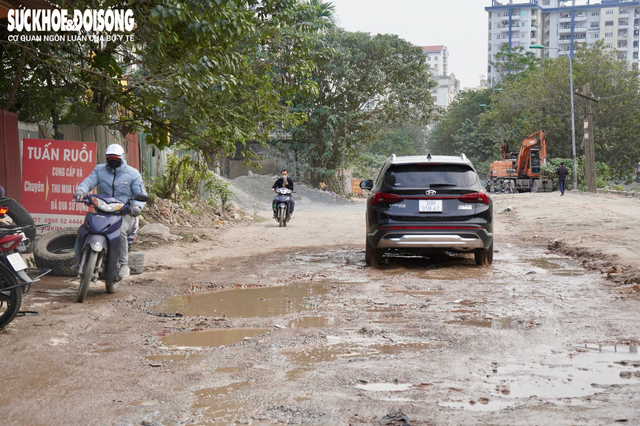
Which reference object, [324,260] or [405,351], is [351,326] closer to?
[405,351]

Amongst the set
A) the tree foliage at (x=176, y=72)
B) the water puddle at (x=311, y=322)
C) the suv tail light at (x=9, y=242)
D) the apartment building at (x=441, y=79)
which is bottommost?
the water puddle at (x=311, y=322)

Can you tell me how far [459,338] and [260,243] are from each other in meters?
9.51

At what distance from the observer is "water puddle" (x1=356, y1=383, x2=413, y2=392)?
14.2 feet

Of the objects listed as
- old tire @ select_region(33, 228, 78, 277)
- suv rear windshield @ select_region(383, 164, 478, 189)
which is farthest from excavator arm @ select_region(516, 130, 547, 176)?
old tire @ select_region(33, 228, 78, 277)

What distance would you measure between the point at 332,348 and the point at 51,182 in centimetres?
673

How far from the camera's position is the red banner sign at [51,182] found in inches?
408

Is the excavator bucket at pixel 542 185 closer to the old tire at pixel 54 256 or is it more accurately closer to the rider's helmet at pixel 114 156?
the old tire at pixel 54 256

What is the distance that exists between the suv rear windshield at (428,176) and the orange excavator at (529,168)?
34.3 metres

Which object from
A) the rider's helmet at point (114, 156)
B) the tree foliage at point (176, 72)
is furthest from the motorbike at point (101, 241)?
the tree foliage at point (176, 72)

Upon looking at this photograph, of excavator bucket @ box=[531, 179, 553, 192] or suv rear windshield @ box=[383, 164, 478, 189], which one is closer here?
suv rear windshield @ box=[383, 164, 478, 189]

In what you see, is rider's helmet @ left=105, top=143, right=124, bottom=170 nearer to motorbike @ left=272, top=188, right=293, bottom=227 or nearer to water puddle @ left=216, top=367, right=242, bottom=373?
water puddle @ left=216, top=367, right=242, bottom=373

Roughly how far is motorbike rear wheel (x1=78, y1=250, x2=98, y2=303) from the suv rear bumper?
14.4 feet

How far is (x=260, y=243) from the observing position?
1492cm

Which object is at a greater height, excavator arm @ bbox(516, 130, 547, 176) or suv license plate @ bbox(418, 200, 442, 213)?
excavator arm @ bbox(516, 130, 547, 176)
